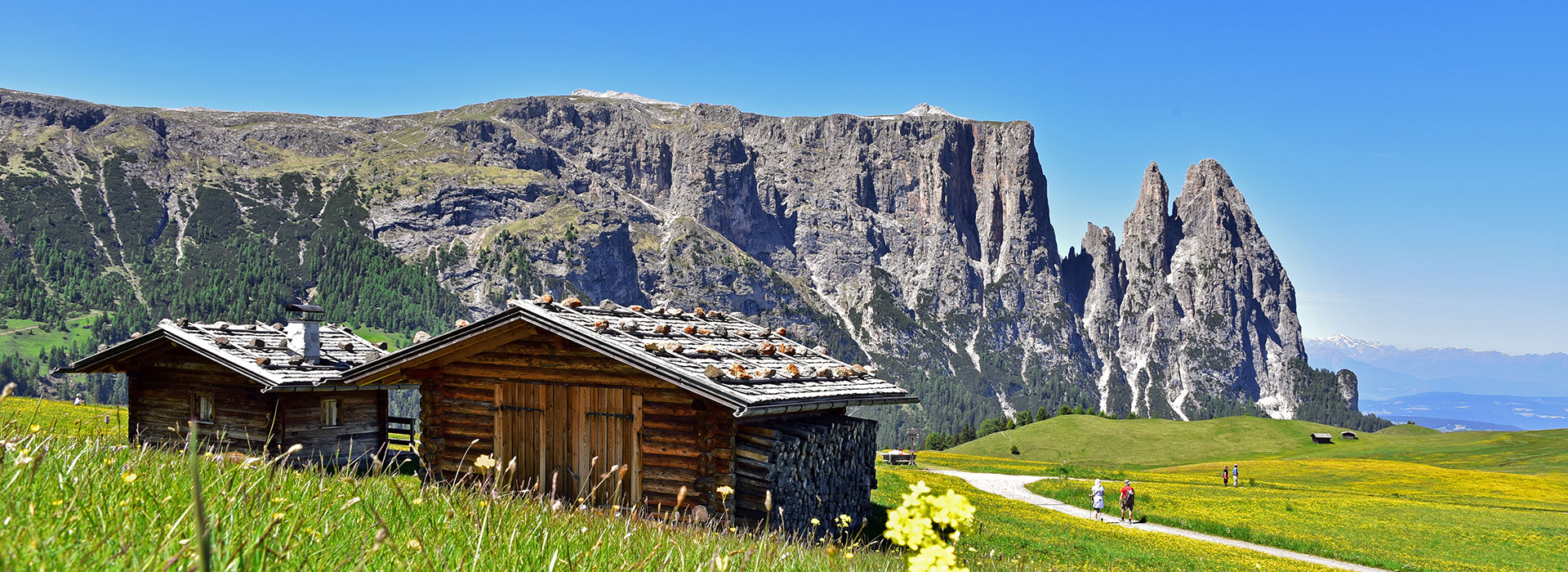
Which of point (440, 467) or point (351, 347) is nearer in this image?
point (440, 467)

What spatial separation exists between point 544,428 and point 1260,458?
70.2 m

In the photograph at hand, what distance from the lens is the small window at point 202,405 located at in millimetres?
25600

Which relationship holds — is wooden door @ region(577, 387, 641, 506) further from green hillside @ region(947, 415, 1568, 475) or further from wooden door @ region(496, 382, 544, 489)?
green hillside @ region(947, 415, 1568, 475)

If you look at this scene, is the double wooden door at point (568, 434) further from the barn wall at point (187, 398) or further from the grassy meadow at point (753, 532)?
the barn wall at point (187, 398)

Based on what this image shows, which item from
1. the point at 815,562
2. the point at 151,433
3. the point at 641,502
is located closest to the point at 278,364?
the point at 151,433

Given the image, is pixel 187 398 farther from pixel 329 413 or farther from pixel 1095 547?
pixel 1095 547

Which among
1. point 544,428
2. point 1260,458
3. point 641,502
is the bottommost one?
point 1260,458

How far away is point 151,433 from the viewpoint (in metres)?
25.9

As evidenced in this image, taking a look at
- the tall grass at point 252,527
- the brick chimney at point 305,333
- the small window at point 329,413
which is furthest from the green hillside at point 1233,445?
the tall grass at point 252,527

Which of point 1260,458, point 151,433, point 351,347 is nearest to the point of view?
point 151,433

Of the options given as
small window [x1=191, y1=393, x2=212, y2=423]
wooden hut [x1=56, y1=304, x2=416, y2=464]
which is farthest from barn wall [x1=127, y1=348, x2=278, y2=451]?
small window [x1=191, y1=393, x2=212, y2=423]

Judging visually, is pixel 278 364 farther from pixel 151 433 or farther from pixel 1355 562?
pixel 1355 562

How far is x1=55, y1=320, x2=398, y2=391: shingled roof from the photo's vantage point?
76.7ft

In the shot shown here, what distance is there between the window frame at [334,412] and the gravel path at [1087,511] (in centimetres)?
2341
